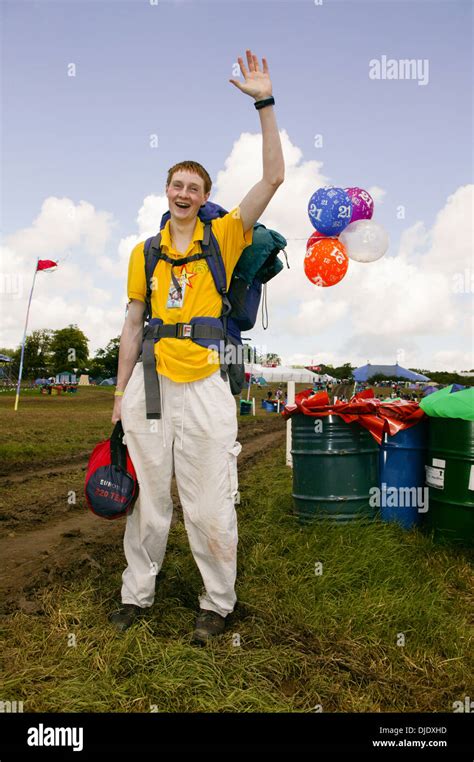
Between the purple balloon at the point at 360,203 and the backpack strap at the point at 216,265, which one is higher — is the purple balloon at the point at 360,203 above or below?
above

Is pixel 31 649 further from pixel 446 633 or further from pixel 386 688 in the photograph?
pixel 446 633

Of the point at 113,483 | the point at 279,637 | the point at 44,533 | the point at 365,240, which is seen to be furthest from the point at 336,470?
the point at 44,533

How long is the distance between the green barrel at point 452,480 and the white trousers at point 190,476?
2068mm

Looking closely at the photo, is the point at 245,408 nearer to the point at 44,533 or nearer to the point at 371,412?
the point at 44,533

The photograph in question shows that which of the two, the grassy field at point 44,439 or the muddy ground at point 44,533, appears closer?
the muddy ground at point 44,533

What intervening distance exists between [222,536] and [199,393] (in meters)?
0.72

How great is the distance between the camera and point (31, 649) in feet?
→ 9.24

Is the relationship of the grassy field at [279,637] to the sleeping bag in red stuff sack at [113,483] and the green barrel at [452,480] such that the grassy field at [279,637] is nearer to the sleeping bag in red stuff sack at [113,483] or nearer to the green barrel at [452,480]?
the green barrel at [452,480]

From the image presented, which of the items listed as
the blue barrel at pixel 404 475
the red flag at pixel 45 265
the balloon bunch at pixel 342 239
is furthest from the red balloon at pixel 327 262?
the red flag at pixel 45 265

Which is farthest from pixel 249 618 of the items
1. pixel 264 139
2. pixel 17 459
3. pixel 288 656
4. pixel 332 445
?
pixel 17 459

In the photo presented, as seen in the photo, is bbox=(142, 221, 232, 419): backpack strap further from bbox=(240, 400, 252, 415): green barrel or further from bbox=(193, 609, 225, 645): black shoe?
bbox=(240, 400, 252, 415): green barrel

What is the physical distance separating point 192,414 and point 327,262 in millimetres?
3261

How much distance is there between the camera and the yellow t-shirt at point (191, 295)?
2992 mm
